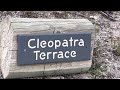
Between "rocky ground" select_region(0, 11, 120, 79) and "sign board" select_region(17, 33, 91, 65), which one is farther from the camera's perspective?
"rocky ground" select_region(0, 11, 120, 79)

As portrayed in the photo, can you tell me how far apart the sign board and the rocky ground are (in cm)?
34

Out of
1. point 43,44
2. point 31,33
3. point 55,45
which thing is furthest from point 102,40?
point 31,33

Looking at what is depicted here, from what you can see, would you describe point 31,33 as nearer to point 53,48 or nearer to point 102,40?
point 53,48

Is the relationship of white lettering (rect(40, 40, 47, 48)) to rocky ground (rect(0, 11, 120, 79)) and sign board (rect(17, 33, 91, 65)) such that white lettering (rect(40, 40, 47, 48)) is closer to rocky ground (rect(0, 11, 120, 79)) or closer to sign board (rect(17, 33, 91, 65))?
sign board (rect(17, 33, 91, 65))

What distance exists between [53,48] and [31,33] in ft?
1.08

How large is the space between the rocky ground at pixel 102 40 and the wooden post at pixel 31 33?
0.60 feet

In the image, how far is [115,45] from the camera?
5137 millimetres

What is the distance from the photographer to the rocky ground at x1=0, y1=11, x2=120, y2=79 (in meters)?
4.84

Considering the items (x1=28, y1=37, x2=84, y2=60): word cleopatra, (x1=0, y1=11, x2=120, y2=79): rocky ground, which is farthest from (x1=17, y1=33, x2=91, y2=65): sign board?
(x1=0, y1=11, x2=120, y2=79): rocky ground

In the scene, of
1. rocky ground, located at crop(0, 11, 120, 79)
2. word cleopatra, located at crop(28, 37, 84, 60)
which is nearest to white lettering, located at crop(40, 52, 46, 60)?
word cleopatra, located at crop(28, 37, 84, 60)

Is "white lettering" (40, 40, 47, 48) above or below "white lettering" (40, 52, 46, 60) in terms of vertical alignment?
above

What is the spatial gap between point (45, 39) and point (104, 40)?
1218 mm

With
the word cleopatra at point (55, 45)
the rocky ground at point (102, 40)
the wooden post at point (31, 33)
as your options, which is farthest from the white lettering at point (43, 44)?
the rocky ground at point (102, 40)

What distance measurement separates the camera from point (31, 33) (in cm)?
426
